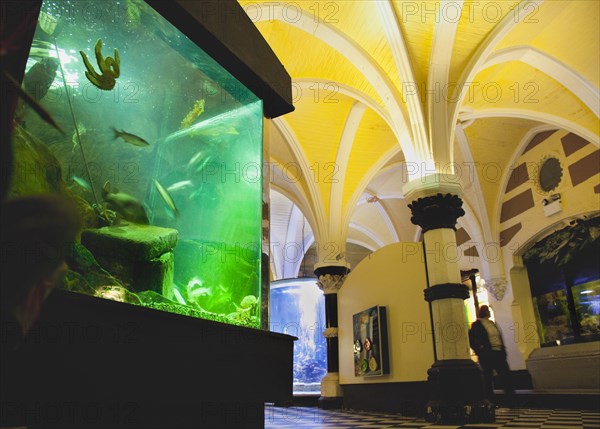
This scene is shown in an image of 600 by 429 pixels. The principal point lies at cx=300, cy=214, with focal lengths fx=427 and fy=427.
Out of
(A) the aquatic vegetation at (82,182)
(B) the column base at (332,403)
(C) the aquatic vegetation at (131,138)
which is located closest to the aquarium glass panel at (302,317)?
(B) the column base at (332,403)

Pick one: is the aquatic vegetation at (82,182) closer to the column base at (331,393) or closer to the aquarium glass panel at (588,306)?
the column base at (331,393)

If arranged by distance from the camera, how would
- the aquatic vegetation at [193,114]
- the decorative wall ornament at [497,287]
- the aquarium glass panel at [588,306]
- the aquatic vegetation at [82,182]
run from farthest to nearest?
the decorative wall ornament at [497,287] → the aquarium glass panel at [588,306] → the aquatic vegetation at [193,114] → the aquatic vegetation at [82,182]

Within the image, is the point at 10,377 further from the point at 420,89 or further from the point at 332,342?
the point at 332,342

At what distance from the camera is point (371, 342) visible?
791 centimetres

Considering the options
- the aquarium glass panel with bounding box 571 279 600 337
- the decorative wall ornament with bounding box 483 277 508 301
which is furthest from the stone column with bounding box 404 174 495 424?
the decorative wall ornament with bounding box 483 277 508 301

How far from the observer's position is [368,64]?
755cm

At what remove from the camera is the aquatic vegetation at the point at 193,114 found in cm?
233

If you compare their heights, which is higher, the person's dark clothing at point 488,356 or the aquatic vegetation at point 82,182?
the aquatic vegetation at point 82,182

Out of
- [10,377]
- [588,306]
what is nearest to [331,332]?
[588,306]

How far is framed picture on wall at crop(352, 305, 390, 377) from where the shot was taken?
294 inches

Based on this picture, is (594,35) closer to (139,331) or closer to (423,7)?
(423,7)

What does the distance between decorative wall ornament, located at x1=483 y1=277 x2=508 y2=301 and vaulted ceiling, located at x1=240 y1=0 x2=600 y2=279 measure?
129cm

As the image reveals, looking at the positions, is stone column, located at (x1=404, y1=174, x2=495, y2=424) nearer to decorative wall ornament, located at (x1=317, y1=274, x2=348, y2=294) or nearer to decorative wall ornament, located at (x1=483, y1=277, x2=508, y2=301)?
decorative wall ornament, located at (x1=317, y1=274, x2=348, y2=294)

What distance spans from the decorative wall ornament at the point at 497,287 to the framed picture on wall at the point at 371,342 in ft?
20.3
